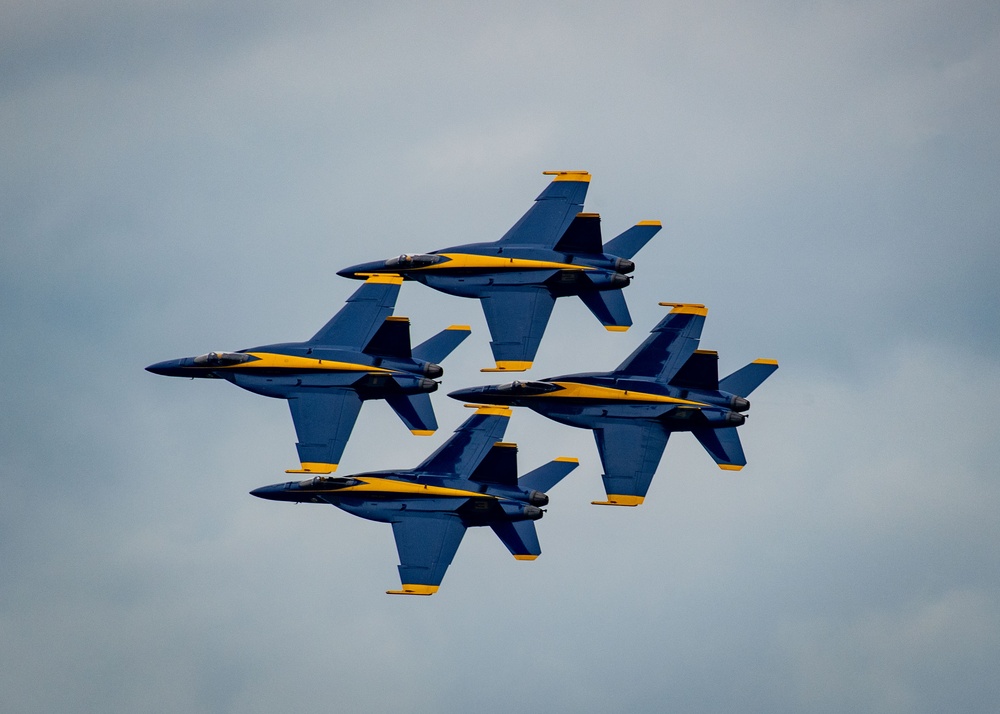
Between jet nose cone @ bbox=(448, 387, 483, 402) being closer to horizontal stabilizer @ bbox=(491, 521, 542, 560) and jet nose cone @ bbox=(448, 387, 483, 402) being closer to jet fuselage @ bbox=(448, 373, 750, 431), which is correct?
jet fuselage @ bbox=(448, 373, 750, 431)

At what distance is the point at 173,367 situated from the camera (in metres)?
134

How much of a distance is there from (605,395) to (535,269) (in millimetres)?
8222

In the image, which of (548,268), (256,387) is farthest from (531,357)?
(256,387)

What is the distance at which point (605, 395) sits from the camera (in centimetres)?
13062

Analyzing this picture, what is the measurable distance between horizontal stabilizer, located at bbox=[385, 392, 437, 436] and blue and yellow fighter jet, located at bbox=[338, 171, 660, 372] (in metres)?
4.42

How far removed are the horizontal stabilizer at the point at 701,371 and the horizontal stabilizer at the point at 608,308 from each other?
13.8 ft

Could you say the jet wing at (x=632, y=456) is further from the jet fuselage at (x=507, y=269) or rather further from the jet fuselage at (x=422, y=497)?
the jet fuselage at (x=507, y=269)

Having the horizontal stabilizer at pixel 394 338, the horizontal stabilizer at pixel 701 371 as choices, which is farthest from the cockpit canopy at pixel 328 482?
the horizontal stabilizer at pixel 701 371

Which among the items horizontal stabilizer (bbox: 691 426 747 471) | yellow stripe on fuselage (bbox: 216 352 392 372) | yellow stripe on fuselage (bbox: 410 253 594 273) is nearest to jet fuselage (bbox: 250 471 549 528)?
yellow stripe on fuselage (bbox: 216 352 392 372)

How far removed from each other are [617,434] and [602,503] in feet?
13.3

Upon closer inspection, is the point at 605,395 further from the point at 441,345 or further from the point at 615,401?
the point at 441,345

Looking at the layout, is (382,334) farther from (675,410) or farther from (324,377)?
(675,410)

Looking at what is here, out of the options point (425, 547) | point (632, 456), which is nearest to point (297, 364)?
point (425, 547)

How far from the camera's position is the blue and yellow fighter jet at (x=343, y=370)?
130 meters
